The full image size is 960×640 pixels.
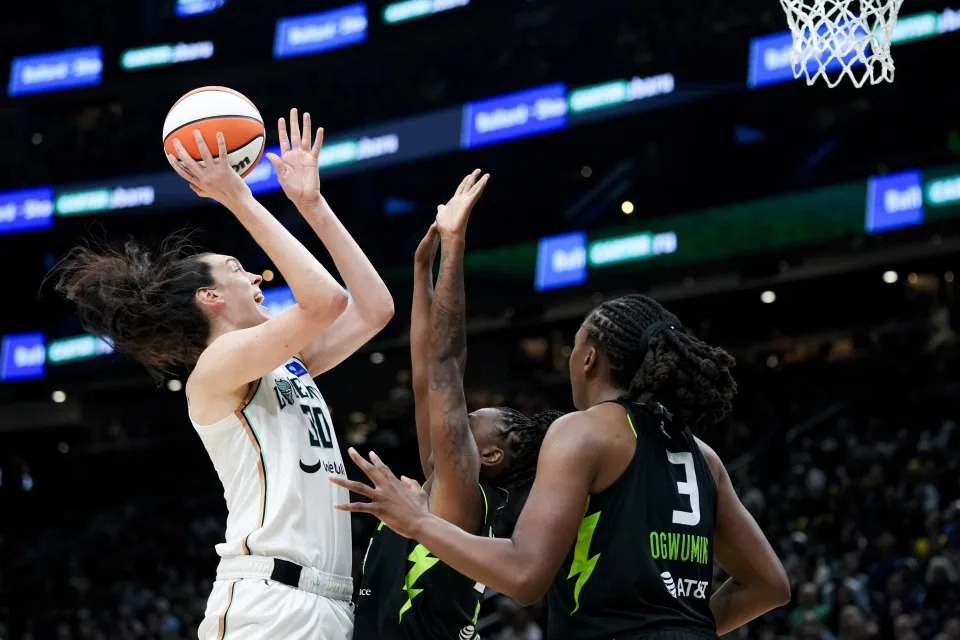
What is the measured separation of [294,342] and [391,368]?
17.9 m

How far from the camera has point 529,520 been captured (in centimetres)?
271

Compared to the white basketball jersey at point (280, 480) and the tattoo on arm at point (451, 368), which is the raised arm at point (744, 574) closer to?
the tattoo on arm at point (451, 368)

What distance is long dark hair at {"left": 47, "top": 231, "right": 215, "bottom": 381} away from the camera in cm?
361

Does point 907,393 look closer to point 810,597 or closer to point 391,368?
point 810,597

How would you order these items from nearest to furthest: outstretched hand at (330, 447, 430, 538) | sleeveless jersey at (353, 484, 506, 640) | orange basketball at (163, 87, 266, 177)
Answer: outstretched hand at (330, 447, 430, 538) < sleeveless jersey at (353, 484, 506, 640) < orange basketball at (163, 87, 266, 177)

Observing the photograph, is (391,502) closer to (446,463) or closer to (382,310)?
(446,463)

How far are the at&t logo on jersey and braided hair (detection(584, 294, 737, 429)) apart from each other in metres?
0.40

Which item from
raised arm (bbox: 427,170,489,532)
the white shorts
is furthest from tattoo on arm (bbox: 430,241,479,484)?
the white shorts

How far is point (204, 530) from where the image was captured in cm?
1580

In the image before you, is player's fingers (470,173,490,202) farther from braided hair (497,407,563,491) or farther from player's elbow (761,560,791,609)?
player's elbow (761,560,791,609)

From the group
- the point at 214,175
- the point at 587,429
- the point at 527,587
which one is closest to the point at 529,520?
the point at 527,587

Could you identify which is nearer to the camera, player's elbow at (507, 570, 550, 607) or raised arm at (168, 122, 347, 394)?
player's elbow at (507, 570, 550, 607)

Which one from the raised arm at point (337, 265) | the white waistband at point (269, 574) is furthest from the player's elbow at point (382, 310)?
the white waistband at point (269, 574)

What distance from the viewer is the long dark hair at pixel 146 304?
361 cm
